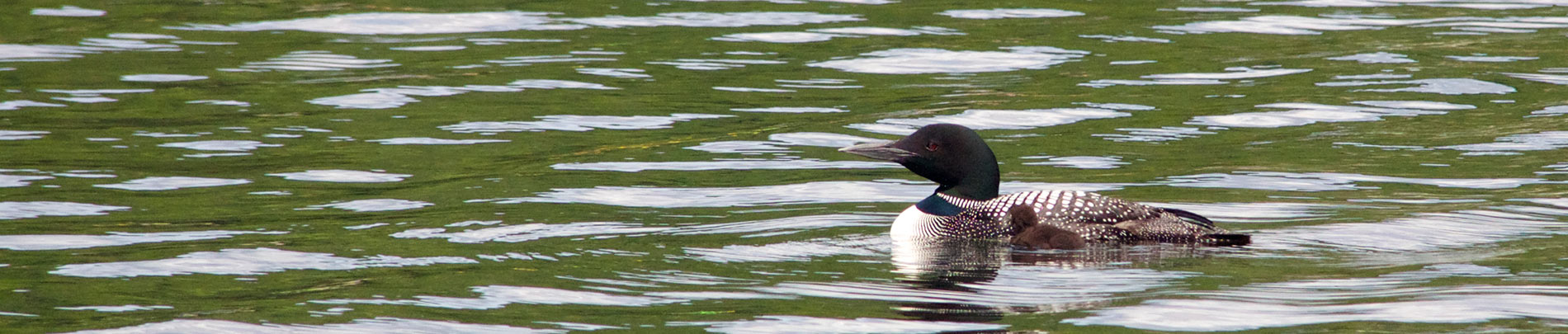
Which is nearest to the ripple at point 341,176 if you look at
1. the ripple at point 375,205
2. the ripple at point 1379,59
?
the ripple at point 375,205

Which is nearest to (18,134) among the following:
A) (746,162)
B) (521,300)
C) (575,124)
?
(575,124)

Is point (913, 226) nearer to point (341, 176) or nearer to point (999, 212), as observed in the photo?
point (999, 212)

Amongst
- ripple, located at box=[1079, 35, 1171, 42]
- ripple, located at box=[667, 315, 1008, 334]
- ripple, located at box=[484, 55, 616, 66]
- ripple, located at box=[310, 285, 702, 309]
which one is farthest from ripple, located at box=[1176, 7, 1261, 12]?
ripple, located at box=[667, 315, 1008, 334]

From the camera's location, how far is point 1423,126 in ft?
35.2

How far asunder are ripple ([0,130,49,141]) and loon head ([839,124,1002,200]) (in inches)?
191

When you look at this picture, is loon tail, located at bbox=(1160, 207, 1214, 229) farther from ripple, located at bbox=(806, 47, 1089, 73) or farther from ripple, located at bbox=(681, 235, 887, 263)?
ripple, located at bbox=(806, 47, 1089, 73)

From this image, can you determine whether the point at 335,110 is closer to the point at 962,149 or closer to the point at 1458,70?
the point at 962,149

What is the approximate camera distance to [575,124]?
36.3ft

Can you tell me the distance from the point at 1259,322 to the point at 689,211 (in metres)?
3.02

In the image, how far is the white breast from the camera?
765 cm

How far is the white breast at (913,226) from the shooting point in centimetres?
765

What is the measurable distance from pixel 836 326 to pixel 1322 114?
5.89 m

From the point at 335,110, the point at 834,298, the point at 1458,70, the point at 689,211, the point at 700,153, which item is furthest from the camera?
the point at 1458,70

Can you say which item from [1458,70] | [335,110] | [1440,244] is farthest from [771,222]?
[1458,70]
